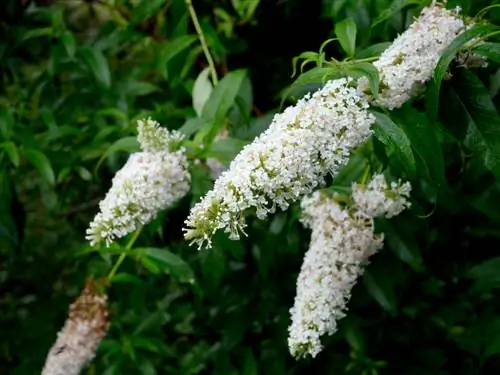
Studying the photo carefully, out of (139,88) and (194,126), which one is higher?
(194,126)

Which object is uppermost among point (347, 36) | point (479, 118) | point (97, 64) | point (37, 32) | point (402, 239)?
point (347, 36)

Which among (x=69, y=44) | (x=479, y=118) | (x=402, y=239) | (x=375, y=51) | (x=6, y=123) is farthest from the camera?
(x=69, y=44)

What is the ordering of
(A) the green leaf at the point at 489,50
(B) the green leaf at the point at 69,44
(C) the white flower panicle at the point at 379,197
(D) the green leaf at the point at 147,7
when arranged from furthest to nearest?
(B) the green leaf at the point at 69,44 < (D) the green leaf at the point at 147,7 < (C) the white flower panicle at the point at 379,197 < (A) the green leaf at the point at 489,50

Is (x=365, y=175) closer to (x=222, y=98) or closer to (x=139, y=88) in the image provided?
(x=222, y=98)

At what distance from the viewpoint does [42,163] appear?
2.52 m

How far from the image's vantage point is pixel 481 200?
2.21 meters

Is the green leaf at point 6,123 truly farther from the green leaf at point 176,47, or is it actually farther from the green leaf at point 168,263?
the green leaf at point 168,263

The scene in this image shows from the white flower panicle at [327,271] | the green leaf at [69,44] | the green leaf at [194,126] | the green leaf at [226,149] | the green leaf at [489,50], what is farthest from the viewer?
the green leaf at [69,44]

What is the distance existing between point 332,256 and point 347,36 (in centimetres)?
48

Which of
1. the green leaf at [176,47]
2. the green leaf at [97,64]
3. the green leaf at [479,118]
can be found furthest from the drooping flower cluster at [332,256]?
the green leaf at [97,64]

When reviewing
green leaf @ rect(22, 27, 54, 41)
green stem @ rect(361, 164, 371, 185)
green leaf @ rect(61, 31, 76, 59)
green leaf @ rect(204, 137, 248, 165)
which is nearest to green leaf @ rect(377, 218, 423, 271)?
green stem @ rect(361, 164, 371, 185)

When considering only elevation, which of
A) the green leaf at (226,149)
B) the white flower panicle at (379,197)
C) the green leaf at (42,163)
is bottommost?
the green leaf at (42,163)

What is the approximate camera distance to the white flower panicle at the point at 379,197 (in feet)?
6.38

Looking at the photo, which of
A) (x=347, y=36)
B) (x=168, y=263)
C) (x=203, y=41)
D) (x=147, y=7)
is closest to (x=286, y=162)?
(x=347, y=36)
